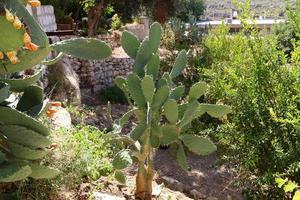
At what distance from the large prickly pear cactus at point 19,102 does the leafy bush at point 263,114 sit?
73.7 inches

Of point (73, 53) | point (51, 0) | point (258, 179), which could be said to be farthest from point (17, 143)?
point (51, 0)

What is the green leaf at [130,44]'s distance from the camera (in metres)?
4.19

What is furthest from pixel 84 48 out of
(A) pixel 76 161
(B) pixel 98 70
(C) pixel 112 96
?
(B) pixel 98 70

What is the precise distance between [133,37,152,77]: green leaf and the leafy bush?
0.86 m

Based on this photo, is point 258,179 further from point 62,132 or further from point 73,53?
point 73,53

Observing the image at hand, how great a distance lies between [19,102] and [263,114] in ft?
7.33

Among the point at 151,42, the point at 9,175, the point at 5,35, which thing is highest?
the point at 5,35

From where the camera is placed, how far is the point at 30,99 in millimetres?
3018

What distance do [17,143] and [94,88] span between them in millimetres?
7773

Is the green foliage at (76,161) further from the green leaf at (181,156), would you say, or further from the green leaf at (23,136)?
the green leaf at (181,156)

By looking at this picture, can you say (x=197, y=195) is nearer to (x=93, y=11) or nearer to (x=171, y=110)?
(x=171, y=110)

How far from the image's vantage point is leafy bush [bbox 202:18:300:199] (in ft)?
13.1

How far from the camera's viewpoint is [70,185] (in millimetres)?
3281

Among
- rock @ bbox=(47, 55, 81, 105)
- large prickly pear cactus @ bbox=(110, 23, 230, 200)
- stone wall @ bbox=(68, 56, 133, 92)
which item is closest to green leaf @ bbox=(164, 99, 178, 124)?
large prickly pear cactus @ bbox=(110, 23, 230, 200)
